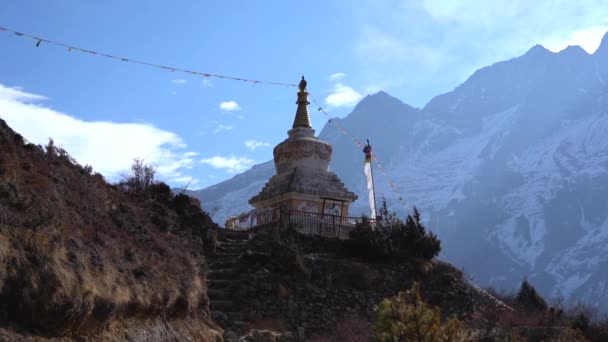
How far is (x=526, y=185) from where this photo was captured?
15138 cm

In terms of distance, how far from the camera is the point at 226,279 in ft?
59.0

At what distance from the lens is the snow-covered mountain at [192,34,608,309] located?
127438 mm

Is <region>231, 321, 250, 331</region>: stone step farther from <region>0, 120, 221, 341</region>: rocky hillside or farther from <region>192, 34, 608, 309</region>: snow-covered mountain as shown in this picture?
<region>192, 34, 608, 309</region>: snow-covered mountain

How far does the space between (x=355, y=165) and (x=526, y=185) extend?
150 feet

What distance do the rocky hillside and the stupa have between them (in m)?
8.87

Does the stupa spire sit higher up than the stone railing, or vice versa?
the stupa spire

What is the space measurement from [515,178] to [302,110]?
132 metres

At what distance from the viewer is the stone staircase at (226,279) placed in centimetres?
1609

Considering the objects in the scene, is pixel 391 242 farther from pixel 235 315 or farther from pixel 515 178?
pixel 515 178

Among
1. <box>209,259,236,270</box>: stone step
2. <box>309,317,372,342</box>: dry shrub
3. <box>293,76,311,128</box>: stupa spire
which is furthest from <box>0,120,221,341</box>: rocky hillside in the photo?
<box>293,76,311,128</box>: stupa spire

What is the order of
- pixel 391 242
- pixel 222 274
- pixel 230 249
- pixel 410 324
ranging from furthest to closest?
1. pixel 391 242
2. pixel 230 249
3. pixel 222 274
4. pixel 410 324

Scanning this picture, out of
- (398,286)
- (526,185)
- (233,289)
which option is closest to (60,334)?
(233,289)

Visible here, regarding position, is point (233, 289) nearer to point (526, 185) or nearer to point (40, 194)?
point (40, 194)

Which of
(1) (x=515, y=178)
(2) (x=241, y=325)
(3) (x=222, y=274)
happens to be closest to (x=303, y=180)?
(3) (x=222, y=274)
